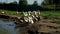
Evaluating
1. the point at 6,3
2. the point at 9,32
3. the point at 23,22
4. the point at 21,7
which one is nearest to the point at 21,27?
the point at 23,22

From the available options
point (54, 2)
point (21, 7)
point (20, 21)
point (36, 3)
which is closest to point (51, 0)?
point (54, 2)

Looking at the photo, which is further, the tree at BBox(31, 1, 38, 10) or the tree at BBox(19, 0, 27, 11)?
the tree at BBox(31, 1, 38, 10)

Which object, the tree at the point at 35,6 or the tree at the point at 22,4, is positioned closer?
the tree at the point at 22,4

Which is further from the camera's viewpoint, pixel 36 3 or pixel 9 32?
pixel 36 3

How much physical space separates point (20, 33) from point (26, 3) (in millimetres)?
48458

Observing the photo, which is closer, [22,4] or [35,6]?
[35,6]

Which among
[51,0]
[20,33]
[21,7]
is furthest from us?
[51,0]

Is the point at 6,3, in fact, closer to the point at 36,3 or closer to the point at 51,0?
A: the point at 36,3

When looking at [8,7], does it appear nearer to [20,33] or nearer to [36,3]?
[36,3]

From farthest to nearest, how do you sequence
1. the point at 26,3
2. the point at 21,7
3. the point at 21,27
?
the point at 26,3
the point at 21,7
the point at 21,27

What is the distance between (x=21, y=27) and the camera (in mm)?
34688

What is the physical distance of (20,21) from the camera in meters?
36.6

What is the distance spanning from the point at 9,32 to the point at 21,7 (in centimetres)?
4268

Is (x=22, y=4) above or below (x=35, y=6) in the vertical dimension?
above
